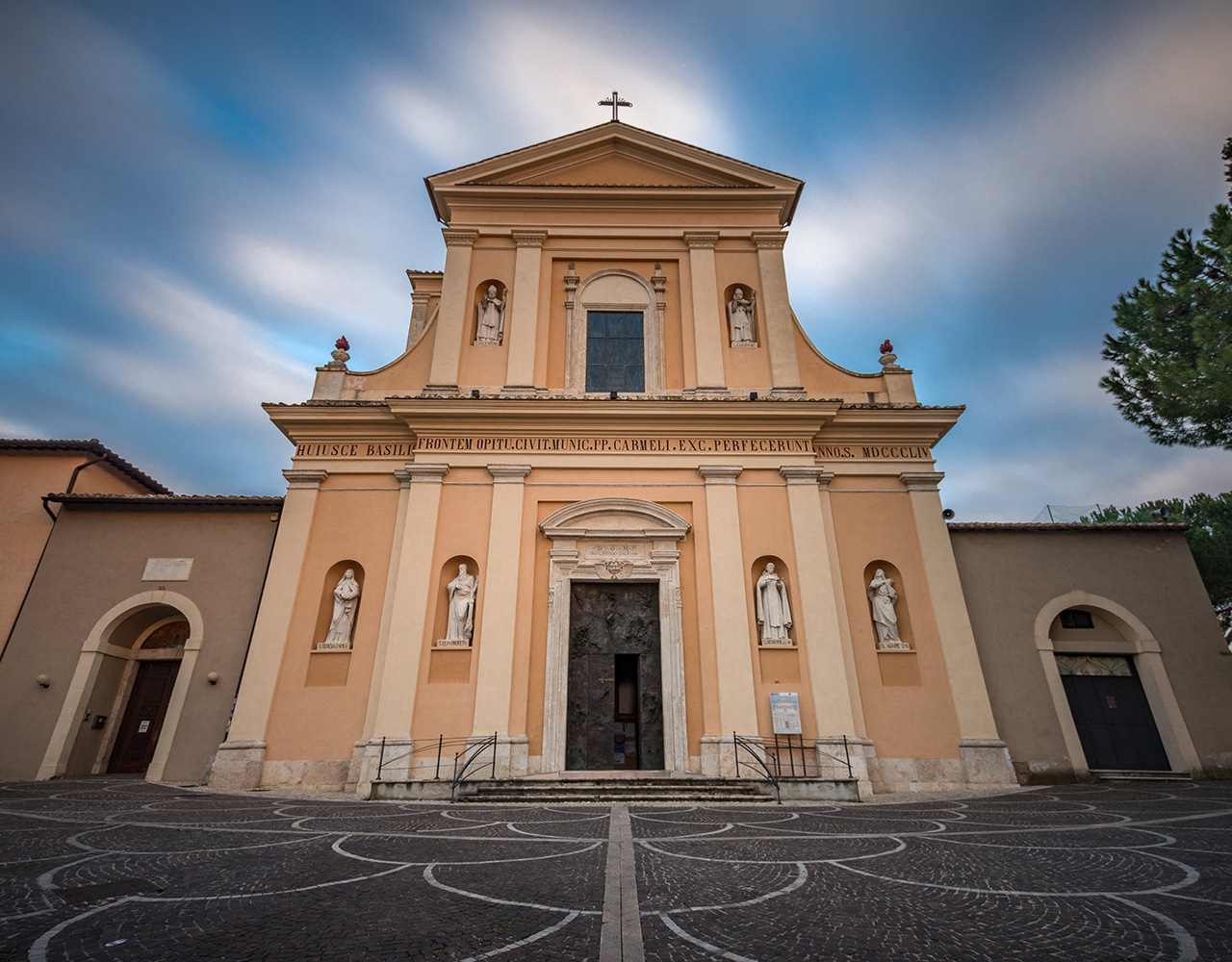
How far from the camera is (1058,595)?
11.9 m

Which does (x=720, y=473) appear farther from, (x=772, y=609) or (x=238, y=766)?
(x=238, y=766)

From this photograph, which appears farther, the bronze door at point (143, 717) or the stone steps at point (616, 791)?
the bronze door at point (143, 717)

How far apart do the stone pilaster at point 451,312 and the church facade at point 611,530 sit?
0.23 feet

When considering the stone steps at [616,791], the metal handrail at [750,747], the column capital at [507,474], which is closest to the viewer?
the stone steps at [616,791]

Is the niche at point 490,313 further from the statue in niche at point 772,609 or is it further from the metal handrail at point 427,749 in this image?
the metal handrail at point 427,749

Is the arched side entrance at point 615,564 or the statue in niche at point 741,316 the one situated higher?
the statue in niche at point 741,316

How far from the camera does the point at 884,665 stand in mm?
11141

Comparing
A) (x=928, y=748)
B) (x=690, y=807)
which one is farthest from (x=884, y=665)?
(x=690, y=807)

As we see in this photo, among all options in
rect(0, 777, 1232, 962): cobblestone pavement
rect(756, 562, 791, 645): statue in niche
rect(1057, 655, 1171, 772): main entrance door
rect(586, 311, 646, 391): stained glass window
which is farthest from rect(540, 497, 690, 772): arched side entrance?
rect(1057, 655, 1171, 772): main entrance door

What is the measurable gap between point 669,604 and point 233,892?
832cm

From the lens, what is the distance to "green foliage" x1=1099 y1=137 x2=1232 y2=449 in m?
9.77

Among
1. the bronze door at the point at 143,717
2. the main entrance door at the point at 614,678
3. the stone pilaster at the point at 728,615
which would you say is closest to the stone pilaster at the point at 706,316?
the stone pilaster at the point at 728,615

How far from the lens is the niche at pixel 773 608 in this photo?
10945mm

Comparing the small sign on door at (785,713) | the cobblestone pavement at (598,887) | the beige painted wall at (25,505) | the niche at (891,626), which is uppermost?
the beige painted wall at (25,505)
